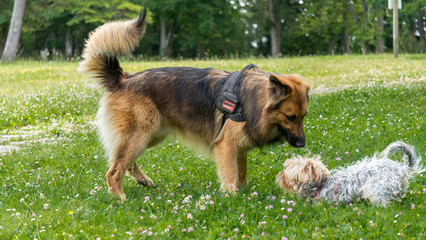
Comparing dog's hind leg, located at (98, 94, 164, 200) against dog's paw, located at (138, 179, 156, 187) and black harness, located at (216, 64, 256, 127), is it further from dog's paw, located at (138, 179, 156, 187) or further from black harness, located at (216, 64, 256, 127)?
black harness, located at (216, 64, 256, 127)

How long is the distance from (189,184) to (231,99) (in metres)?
1.34

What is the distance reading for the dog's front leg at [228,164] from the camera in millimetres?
5609

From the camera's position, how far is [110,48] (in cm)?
598

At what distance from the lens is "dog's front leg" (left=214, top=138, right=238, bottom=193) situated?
5.61 meters

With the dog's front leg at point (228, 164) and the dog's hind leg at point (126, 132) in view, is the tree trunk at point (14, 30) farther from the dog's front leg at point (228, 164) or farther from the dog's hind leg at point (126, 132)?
the dog's front leg at point (228, 164)

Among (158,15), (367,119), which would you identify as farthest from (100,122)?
(158,15)

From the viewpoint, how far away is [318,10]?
47.0m

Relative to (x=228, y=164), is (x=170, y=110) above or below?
above

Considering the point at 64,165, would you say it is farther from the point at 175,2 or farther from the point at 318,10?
the point at 318,10

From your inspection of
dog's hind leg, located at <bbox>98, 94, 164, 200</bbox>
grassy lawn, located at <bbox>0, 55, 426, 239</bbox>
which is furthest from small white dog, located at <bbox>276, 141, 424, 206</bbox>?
dog's hind leg, located at <bbox>98, 94, 164, 200</bbox>

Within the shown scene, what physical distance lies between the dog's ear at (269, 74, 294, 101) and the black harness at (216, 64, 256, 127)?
1.77 feet

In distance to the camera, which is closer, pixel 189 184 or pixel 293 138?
pixel 293 138

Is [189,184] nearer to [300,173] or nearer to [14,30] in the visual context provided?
[300,173]

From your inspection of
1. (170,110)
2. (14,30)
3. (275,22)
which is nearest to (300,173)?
(170,110)
